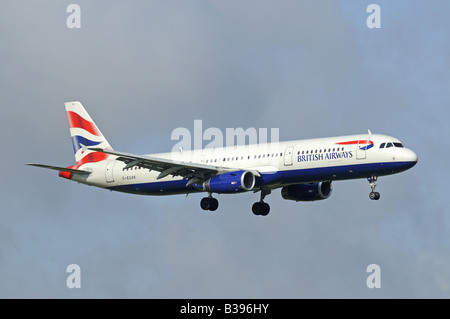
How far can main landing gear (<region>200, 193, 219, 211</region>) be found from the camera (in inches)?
3127

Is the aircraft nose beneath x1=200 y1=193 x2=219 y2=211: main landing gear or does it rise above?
above

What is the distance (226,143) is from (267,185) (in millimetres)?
7163

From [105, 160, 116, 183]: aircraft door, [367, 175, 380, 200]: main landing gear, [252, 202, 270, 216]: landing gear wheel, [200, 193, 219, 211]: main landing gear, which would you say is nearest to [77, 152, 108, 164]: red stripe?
[105, 160, 116, 183]: aircraft door

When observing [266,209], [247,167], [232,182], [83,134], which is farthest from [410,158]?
[83,134]

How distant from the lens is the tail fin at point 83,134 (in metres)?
86.3

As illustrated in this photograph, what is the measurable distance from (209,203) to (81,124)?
15863 mm

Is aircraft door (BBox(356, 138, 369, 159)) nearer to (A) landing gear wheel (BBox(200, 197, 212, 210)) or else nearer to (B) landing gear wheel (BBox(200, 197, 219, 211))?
(B) landing gear wheel (BBox(200, 197, 219, 211))

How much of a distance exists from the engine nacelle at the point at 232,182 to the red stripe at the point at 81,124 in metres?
16.3

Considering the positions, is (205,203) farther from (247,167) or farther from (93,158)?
(93,158)

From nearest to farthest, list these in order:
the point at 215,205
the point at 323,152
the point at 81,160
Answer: the point at 323,152
the point at 215,205
the point at 81,160

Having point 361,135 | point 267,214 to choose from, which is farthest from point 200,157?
point 361,135

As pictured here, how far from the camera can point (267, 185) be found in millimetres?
75625

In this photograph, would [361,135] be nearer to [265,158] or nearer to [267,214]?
[265,158]

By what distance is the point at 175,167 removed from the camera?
3009 inches
